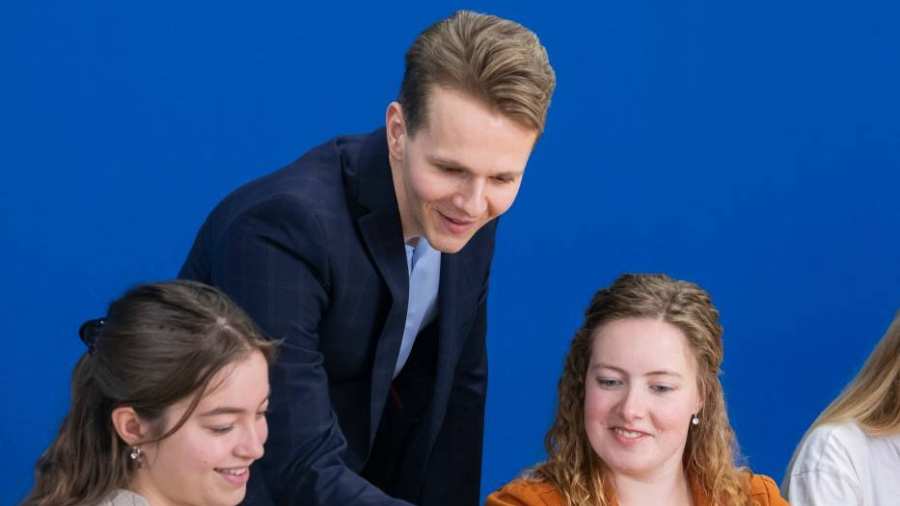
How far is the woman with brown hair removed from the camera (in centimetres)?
236

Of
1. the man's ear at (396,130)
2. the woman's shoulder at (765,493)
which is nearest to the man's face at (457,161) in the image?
the man's ear at (396,130)

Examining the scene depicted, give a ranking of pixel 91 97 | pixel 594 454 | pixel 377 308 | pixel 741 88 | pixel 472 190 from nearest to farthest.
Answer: pixel 472 190, pixel 377 308, pixel 594 454, pixel 91 97, pixel 741 88

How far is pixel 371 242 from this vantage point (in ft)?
6.49

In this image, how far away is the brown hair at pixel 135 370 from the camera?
1.88 metres

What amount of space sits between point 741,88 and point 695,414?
1.09 m

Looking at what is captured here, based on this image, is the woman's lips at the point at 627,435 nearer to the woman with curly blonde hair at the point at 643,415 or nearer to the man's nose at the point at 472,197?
the woman with curly blonde hair at the point at 643,415

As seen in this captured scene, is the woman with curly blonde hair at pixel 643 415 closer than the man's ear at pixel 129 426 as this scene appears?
No

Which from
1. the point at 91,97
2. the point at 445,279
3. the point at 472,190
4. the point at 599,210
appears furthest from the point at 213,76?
the point at 472,190

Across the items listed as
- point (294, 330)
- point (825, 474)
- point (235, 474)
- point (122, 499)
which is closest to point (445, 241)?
point (294, 330)

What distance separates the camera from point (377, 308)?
2.02m

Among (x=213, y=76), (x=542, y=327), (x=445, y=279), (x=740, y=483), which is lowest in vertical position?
(x=740, y=483)

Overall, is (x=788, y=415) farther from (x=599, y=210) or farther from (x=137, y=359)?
(x=137, y=359)

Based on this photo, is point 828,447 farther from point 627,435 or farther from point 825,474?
point 627,435

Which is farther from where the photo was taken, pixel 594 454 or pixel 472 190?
pixel 594 454
